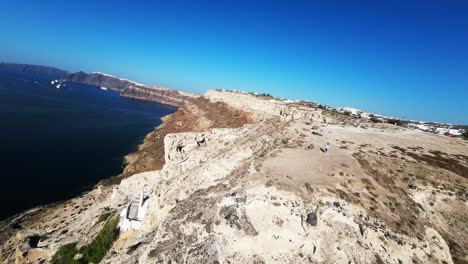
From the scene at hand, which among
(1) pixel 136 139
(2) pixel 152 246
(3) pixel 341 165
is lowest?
(1) pixel 136 139

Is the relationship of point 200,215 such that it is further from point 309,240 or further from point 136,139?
point 136,139

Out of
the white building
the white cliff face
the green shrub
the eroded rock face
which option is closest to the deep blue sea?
the green shrub

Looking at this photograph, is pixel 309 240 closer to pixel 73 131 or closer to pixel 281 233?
pixel 281 233

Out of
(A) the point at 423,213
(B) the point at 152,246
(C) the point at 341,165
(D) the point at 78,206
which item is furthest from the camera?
(D) the point at 78,206

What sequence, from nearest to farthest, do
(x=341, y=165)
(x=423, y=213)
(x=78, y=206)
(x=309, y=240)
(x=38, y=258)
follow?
1. (x=309, y=240)
2. (x=423, y=213)
3. (x=341, y=165)
4. (x=38, y=258)
5. (x=78, y=206)

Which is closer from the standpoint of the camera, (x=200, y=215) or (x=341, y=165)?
(x=200, y=215)

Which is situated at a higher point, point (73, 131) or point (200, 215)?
point (200, 215)

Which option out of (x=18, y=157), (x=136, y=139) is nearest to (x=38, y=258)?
(x=18, y=157)

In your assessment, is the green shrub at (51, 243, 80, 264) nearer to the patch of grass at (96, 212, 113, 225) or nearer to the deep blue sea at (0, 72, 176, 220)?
the patch of grass at (96, 212, 113, 225)

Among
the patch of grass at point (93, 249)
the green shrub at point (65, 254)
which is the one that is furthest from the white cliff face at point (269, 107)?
the green shrub at point (65, 254)
